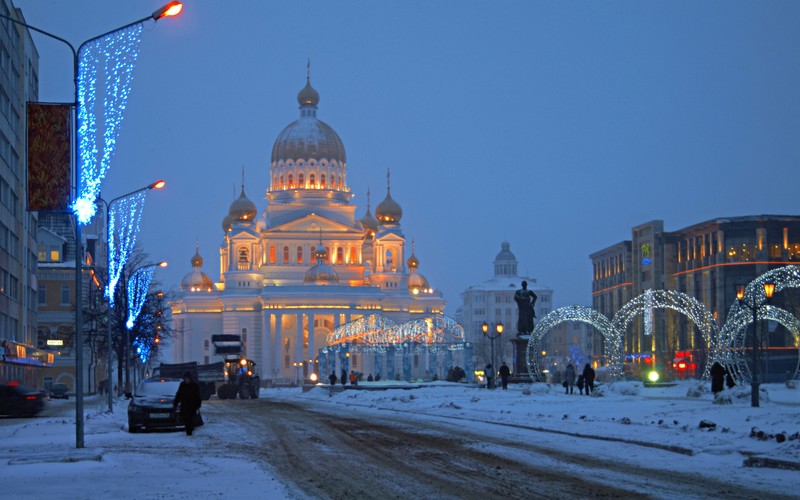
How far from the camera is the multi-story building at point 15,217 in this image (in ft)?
188

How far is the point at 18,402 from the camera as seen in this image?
42531 millimetres

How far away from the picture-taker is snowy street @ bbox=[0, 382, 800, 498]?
1733 centimetres

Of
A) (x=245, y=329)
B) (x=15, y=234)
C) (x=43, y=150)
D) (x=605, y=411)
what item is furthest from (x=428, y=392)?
(x=245, y=329)

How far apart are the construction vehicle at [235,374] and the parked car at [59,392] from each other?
8562mm

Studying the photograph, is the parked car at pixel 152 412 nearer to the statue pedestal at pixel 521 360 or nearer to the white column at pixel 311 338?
the statue pedestal at pixel 521 360

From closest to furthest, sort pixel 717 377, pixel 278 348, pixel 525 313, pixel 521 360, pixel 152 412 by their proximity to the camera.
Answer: pixel 152 412
pixel 717 377
pixel 525 313
pixel 521 360
pixel 278 348

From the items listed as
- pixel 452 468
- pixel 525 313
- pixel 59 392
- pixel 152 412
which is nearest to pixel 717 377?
pixel 525 313

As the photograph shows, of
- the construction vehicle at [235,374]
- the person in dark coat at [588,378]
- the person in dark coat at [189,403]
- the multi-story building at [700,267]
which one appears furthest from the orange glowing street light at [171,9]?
the multi-story building at [700,267]

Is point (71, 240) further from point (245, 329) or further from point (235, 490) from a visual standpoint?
point (235, 490)

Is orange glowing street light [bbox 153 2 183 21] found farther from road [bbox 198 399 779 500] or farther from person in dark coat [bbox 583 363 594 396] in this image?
person in dark coat [bbox 583 363 594 396]

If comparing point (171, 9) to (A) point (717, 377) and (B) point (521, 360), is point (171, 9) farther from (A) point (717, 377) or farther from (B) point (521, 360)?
(B) point (521, 360)

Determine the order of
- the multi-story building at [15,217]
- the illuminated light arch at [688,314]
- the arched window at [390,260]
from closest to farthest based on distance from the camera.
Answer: the illuminated light arch at [688,314] → the multi-story building at [15,217] → the arched window at [390,260]

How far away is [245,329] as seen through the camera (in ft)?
466

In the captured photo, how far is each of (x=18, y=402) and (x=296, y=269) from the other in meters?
103
